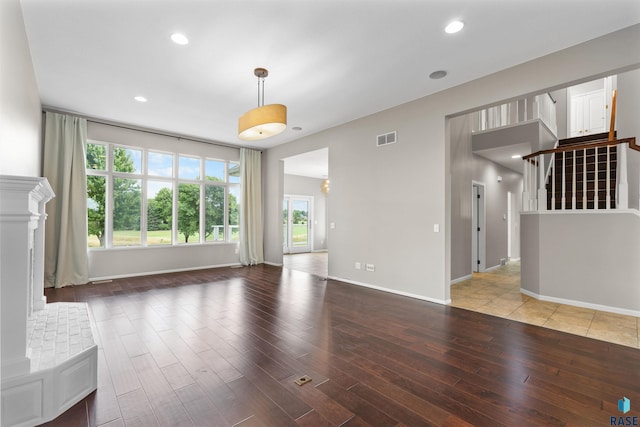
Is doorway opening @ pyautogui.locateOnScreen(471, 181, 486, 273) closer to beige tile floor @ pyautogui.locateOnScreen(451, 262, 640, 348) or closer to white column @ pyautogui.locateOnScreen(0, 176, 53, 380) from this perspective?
beige tile floor @ pyautogui.locateOnScreen(451, 262, 640, 348)

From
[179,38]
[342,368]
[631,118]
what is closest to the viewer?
[342,368]

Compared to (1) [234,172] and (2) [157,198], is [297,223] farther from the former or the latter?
(2) [157,198]

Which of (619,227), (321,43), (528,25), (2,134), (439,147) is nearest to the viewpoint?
(2,134)

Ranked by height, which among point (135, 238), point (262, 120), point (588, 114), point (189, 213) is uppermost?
point (588, 114)

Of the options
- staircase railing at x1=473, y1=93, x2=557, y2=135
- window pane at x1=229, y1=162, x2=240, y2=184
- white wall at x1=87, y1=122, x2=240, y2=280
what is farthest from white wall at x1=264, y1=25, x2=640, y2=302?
white wall at x1=87, y1=122, x2=240, y2=280

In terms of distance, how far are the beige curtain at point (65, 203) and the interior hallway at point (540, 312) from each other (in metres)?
6.81

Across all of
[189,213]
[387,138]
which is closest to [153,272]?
[189,213]

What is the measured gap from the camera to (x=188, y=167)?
7027 millimetres

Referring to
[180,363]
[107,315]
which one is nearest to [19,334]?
[180,363]

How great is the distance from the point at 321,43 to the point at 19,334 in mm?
3596

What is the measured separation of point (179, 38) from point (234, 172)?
4.85 m

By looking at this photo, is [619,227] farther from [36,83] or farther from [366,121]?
[36,83]

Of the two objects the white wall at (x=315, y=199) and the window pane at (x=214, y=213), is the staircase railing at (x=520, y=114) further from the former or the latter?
the window pane at (x=214, y=213)

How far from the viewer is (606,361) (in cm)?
256
